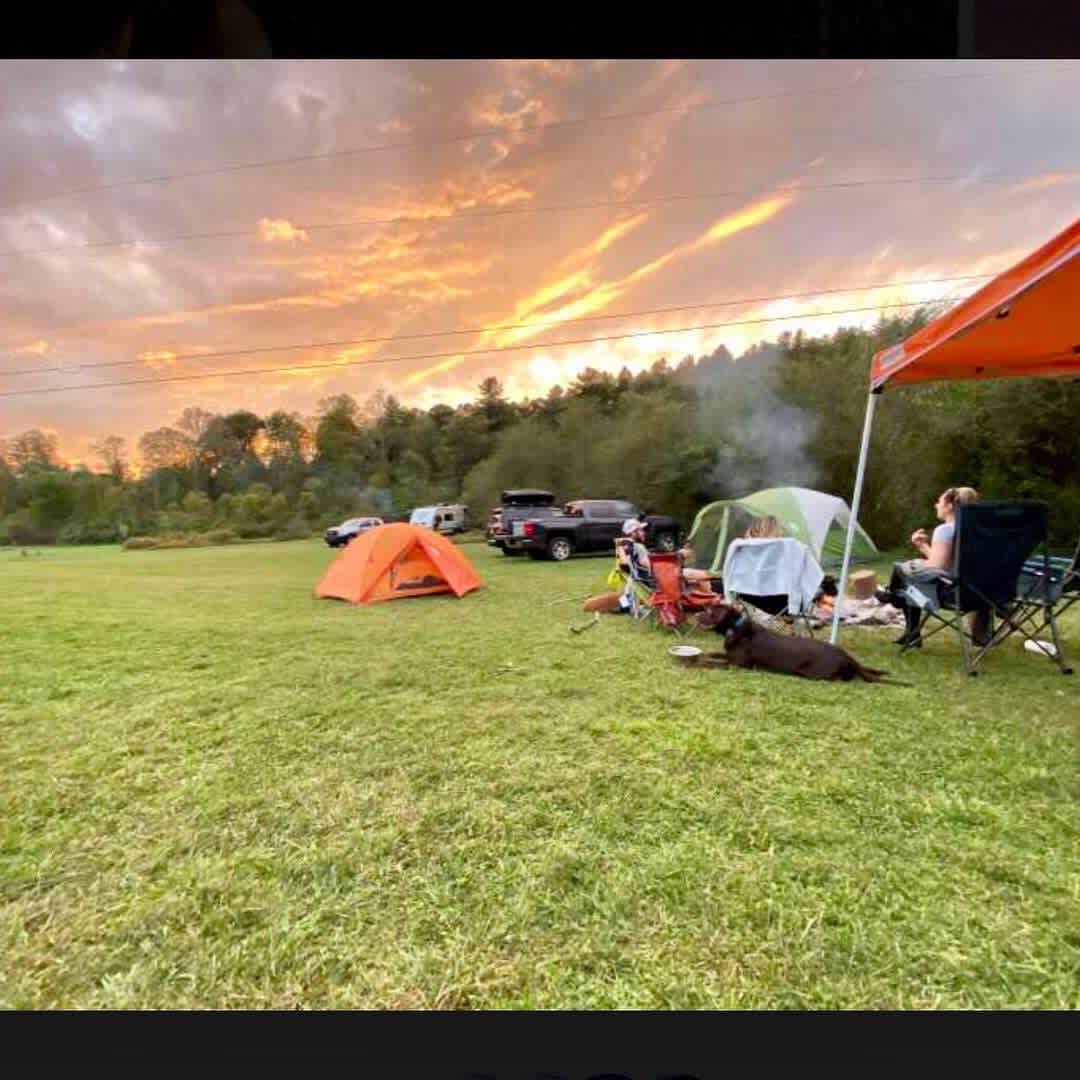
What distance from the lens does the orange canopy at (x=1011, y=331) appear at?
1.47 metres

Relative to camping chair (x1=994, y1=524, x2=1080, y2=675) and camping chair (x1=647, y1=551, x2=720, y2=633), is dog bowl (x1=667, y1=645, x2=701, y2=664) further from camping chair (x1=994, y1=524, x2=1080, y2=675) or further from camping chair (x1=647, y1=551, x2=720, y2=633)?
camping chair (x1=994, y1=524, x2=1080, y2=675)

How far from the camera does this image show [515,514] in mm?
4871

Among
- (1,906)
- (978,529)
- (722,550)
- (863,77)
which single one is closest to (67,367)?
(1,906)

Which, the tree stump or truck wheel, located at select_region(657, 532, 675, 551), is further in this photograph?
truck wheel, located at select_region(657, 532, 675, 551)

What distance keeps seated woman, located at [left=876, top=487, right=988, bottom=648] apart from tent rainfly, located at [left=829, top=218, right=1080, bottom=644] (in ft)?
1.01

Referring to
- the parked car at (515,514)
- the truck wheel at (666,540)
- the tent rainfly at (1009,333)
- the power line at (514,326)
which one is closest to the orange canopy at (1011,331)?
the tent rainfly at (1009,333)

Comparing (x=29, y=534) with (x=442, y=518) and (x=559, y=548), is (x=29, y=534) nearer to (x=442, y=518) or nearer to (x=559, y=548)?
(x=442, y=518)

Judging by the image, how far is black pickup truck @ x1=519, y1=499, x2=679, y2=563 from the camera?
4941mm

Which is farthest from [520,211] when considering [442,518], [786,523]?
[786,523]

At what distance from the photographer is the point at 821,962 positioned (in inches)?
34.6

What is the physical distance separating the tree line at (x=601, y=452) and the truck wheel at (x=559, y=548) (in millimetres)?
979

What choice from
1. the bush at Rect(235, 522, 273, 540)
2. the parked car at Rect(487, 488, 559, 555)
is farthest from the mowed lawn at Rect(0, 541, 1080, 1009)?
the parked car at Rect(487, 488, 559, 555)

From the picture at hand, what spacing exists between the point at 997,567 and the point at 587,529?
3.51 meters
